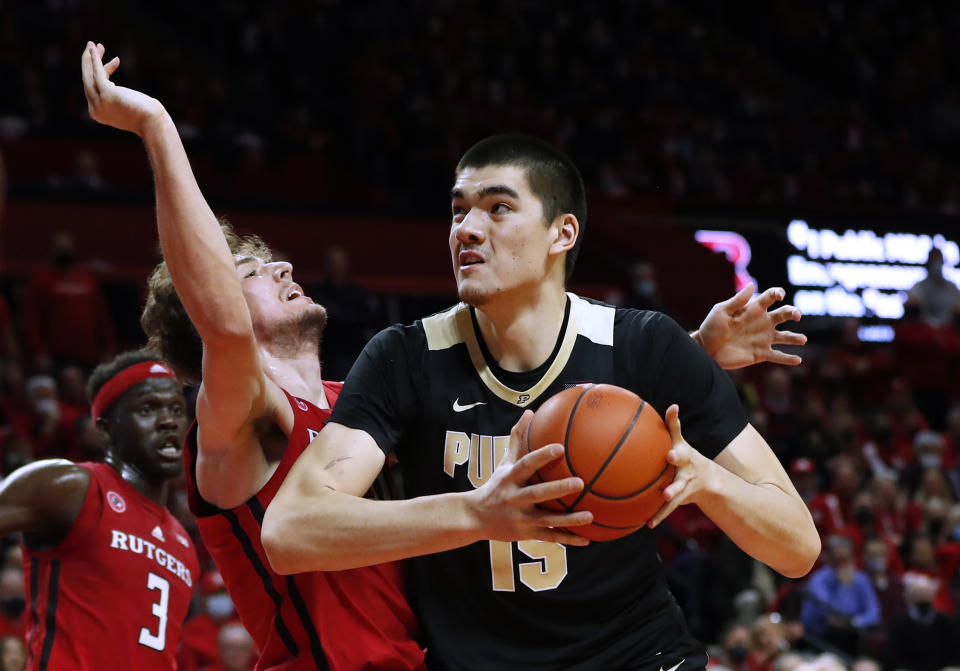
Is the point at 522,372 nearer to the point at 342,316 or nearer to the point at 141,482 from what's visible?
the point at 141,482

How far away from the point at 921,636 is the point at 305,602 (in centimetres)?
755

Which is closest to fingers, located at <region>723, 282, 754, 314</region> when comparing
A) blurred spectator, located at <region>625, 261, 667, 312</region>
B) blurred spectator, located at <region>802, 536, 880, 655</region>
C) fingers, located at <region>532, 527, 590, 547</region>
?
fingers, located at <region>532, 527, 590, 547</region>

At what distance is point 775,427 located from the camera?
1332 cm

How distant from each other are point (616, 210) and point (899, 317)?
405cm

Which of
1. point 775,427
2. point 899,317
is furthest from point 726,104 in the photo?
point 775,427

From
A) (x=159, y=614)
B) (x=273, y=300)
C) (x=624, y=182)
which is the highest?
(x=624, y=182)

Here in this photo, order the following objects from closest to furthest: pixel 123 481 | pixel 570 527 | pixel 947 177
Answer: pixel 570 527 < pixel 123 481 < pixel 947 177

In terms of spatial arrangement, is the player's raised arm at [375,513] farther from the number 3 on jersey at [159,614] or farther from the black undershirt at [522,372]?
the number 3 on jersey at [159,614]

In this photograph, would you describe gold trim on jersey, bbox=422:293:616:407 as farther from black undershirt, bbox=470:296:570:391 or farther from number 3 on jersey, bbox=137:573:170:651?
number 3 on jersey, bbox=137:573:170:651

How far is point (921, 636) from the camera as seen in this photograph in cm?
971

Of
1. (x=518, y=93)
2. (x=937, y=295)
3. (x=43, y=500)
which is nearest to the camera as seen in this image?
(x=43, y=500)

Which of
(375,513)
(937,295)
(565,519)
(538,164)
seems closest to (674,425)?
(565,519)

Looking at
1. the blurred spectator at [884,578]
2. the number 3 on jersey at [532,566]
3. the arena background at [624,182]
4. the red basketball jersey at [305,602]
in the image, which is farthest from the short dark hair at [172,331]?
the blurred spectator at [884,578]

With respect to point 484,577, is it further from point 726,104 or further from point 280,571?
point 726,104
